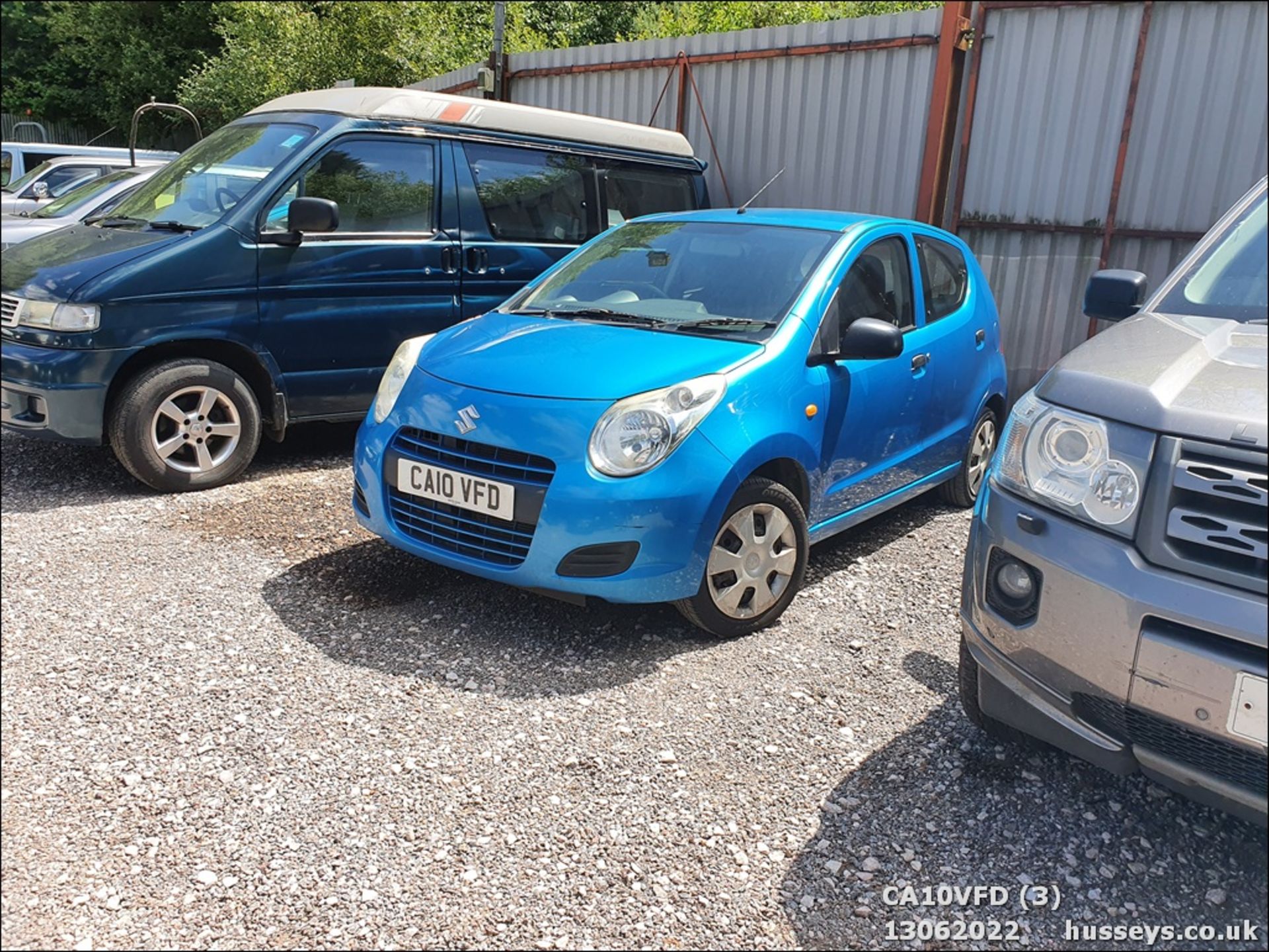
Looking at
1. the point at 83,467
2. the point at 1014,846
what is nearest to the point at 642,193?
the point at 83,467

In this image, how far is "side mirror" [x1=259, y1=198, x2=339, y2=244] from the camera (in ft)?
16.8

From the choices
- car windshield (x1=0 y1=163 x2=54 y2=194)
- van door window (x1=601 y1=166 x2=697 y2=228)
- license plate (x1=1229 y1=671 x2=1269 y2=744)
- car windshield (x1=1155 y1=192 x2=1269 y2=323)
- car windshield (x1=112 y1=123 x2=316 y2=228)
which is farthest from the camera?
car windshield (x1=0 y1=163 x2=54 y2=194)

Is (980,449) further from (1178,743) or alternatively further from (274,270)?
(274,270)

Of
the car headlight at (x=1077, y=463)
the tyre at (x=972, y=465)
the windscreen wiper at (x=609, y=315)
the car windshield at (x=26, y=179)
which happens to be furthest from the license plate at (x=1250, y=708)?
the car windshield at (x=26, y=179)

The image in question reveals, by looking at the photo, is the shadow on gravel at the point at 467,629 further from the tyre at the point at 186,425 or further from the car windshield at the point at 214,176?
the car windshield at the point at 214,176

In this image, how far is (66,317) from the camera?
4668mm

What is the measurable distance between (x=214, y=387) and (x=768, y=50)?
17.9 ft

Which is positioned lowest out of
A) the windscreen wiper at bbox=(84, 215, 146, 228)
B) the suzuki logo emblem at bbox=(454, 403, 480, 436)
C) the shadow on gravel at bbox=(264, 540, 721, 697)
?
the shadow on gravel at bbox=(264, 540, 721, 697)

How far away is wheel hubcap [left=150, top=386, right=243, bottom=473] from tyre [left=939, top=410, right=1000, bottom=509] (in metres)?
3.81

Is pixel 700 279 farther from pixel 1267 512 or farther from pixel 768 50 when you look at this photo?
pixel 768 50

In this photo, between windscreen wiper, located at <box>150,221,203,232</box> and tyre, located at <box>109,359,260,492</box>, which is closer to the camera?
tyre, located at <box>109,359,260,492</box>

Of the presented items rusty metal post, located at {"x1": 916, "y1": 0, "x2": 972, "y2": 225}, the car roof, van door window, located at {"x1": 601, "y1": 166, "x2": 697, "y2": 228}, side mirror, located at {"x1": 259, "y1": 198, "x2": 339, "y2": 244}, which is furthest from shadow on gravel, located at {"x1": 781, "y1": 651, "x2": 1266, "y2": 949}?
rusty metal post, located at {"x1": 916, "y1": 0, "x2": 972, "y2": 225}

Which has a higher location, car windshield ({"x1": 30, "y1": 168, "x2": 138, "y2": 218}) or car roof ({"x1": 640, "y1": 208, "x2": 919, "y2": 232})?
car roof ({"x1": 640, "y1": 208, "x2": 919, "y2": 232})

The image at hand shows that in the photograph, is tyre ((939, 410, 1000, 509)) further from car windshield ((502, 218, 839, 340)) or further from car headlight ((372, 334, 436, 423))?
car headlight ((372, 334, 436, 423))
